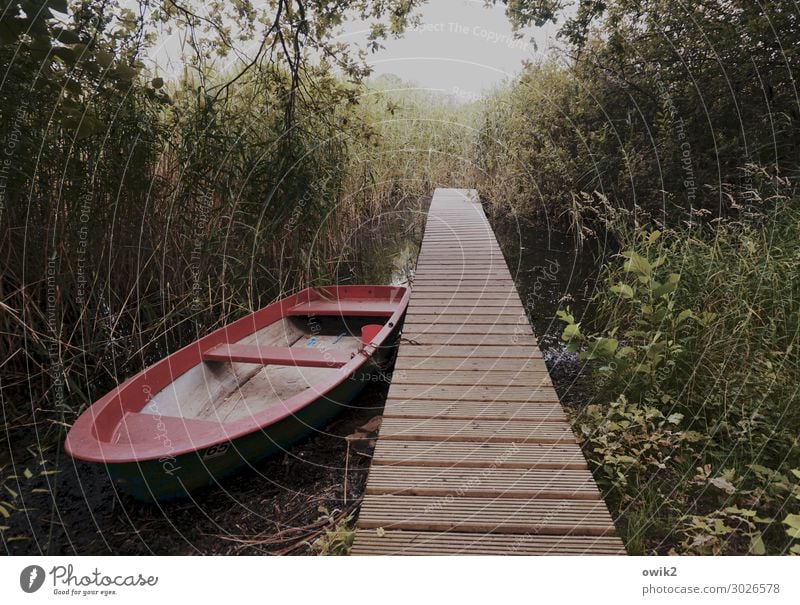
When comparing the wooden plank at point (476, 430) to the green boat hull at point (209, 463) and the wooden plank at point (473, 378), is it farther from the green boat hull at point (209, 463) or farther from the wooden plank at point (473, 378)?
the green boat hull at point (209, 463)

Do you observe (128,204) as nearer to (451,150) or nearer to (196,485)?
(196,485)

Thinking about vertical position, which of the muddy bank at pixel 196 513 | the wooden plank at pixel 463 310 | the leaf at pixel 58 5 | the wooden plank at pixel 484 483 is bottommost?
the muddy bank at pixel 196 513

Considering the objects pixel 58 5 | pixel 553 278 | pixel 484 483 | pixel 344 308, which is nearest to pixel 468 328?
pixel 344 308

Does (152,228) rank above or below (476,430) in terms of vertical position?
above

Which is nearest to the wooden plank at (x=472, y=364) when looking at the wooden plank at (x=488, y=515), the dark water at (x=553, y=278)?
the dark water at (x=553, y=278)

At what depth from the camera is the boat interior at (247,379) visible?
285cm

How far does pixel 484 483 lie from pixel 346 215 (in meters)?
5.00

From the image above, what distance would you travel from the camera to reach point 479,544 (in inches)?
56.9

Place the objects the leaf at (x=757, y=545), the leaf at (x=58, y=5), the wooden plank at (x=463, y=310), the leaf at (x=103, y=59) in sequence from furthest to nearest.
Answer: the wooden plank at (x=463, y=310), the leaf at (x=103, y=59), the leaf at (x=58, y=5), the leaf at (x=757, y=545)

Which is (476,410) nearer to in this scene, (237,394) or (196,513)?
(196,513)

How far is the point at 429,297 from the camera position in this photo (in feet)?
12.7

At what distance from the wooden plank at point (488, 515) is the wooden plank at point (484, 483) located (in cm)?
3
